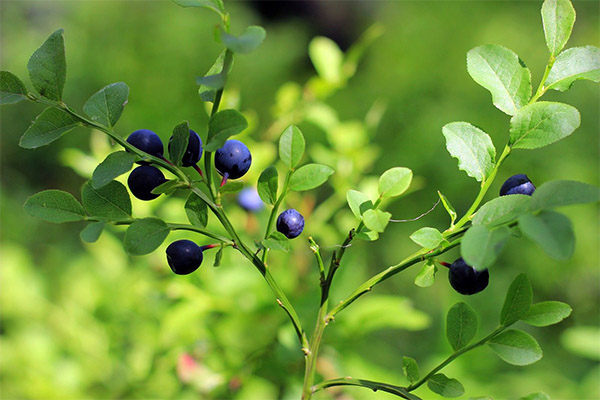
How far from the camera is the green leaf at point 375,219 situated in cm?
36

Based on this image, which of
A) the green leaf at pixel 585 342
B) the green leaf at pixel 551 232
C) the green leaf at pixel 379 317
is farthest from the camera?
the green leaf at pixel 585 342

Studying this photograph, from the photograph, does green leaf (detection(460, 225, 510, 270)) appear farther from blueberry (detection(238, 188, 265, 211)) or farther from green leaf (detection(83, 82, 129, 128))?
blueberry (detection(238, 188, 265, 211))

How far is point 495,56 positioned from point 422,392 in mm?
636

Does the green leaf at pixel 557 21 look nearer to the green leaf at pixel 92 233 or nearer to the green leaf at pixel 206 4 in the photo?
the green leaf at pixel 206 4

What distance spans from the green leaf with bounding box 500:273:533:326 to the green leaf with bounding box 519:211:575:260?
10 centimetres

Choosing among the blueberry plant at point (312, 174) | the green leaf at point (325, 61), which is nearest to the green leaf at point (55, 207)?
the blueberry plant at point (312, 174)

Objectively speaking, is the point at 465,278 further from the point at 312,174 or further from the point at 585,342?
the point at 585,342

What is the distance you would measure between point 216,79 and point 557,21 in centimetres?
22

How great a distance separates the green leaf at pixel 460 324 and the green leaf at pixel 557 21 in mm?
180

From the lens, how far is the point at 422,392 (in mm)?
898

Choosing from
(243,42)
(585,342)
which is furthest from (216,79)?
(585,342)

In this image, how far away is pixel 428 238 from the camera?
0.36 metres

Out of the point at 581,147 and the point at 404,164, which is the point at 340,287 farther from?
the point at 581,147

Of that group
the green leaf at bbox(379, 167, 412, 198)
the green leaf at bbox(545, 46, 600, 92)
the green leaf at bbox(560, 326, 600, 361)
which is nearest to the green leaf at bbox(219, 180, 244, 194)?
the green leaf at bbox(379, 167, 412, 198)
